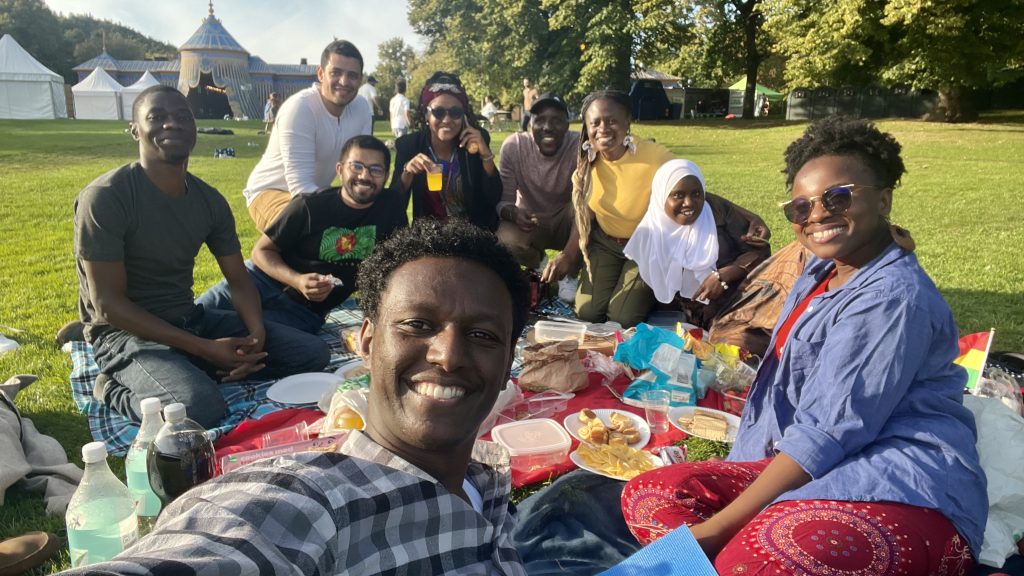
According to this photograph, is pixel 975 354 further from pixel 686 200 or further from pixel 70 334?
pixel 70 334

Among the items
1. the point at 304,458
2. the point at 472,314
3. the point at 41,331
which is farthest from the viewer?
the point at 41,331

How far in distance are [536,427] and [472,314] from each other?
239 cm

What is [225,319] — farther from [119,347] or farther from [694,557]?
[694,557]

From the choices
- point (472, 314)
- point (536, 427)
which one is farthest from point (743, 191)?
point (472, 314)

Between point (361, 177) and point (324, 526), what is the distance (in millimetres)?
4022

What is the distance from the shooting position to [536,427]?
377 cm

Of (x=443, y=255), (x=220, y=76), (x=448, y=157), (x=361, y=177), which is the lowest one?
(x=443, y=255)

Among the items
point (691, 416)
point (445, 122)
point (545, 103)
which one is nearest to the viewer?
point (691, 416)

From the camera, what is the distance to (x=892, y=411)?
2.24 m

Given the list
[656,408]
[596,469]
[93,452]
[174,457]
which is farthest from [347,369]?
[93,452]

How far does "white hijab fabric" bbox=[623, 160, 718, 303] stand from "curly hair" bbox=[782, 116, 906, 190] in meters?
2.70

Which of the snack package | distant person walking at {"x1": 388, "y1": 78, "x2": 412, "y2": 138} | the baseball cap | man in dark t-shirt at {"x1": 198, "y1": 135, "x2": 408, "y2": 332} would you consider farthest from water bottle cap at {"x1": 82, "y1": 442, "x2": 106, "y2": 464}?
distant person walking at {"x1": 388, "y1": 78, "x2": 412, "y2": 138}

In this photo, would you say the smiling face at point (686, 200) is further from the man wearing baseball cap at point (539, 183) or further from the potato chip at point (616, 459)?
the potato chip at point (616, 459)

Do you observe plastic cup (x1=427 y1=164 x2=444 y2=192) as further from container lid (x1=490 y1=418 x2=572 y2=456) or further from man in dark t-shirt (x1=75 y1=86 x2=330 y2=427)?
container lid (x1=490 y1=418 x2=572 y2=456)
